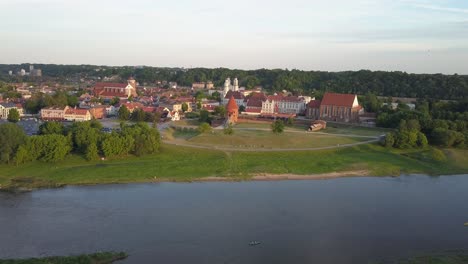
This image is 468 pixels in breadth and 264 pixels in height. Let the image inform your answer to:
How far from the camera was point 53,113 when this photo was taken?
4362 centimetres

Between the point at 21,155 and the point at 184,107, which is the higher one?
the point at 184,107

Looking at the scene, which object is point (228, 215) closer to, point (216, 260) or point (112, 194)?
point (216, 260)

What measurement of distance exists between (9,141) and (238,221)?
1467 cm

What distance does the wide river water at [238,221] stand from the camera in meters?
14.7

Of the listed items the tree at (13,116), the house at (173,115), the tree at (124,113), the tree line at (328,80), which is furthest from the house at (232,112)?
the tree line at (328,80)

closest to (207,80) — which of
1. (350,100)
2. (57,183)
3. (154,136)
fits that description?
(350,100)

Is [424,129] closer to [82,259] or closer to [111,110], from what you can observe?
[82,259]

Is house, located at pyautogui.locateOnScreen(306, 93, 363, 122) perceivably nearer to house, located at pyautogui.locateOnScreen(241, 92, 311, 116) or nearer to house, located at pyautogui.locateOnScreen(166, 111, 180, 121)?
house, located at pyautogui.locateOnScreen(241, 92, 311, 116)

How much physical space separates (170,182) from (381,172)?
40.0ft

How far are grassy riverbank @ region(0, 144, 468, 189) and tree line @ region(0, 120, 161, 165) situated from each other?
0.51m

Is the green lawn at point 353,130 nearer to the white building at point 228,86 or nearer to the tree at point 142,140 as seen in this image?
the tree at point 142,140

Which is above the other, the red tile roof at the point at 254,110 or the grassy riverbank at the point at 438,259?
the red tile roof at the point at 254,110

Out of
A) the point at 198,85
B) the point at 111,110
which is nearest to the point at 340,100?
the point at 111,110

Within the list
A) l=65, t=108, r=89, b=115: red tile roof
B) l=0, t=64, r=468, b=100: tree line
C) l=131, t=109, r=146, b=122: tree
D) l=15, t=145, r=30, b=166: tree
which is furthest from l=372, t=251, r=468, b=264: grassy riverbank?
l=0, t=64, r=468, b=100: tree line
